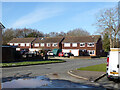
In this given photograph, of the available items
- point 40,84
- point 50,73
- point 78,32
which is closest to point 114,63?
point 40,84

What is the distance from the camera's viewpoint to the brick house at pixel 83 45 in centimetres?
5906

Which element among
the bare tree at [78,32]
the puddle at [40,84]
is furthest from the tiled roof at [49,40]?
the puddle at [40,84]

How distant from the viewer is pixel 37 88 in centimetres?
909

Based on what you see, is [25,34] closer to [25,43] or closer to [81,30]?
[25,43]

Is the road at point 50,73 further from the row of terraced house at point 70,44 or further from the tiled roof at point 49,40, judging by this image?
the tiled roof at point 49,40

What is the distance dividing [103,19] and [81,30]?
6274 centimetres

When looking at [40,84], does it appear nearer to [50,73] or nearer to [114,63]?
[114,63]

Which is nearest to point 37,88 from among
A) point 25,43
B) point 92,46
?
point 92,46

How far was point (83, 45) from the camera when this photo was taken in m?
60.9

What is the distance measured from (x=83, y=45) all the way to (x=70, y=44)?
4.78m

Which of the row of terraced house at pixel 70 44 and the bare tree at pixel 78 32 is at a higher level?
the bare tree at pixel 78 32

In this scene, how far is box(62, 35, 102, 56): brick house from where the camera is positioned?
2325 inches

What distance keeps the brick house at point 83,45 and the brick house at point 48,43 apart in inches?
75.9

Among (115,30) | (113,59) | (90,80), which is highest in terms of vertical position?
(115,30)
